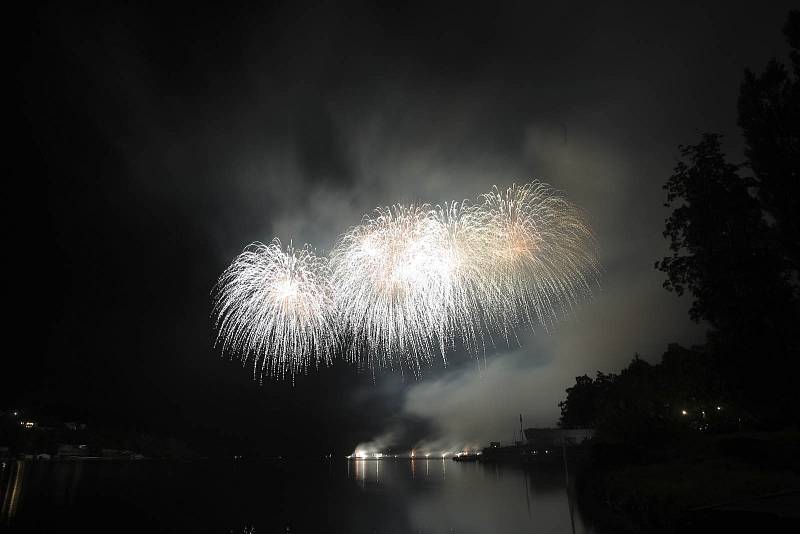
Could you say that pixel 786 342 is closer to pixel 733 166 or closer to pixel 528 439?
pixel 733 166

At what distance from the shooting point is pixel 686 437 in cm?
4934

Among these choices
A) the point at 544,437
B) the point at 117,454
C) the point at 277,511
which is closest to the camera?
the point at 277,511

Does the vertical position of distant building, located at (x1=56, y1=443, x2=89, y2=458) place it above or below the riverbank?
above

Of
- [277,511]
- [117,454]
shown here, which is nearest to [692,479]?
[277,511]

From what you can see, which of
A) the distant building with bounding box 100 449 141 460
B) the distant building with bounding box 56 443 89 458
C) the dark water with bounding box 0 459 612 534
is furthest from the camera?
the distant building with bounding box 100 449 141 460

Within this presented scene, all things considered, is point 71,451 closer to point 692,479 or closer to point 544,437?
point 544,437

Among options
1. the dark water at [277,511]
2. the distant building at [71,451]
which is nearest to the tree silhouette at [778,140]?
the dark water at [277,511]

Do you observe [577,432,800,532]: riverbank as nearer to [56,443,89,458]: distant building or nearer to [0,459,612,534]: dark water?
[0,459,612,534]: dark water

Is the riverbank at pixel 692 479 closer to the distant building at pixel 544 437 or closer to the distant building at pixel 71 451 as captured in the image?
the distant building at pixel 544 437

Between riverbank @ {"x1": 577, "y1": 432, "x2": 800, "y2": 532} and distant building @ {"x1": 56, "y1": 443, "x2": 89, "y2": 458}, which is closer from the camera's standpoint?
riverbank @ {"x1": 577, "y1": 432, "x2": 800, "y2": 532}

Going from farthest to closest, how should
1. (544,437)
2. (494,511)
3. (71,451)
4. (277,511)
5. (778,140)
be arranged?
(71,451), (544,437), (277,511), (494,511), (778,140)

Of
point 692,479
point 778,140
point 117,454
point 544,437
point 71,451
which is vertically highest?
point 778,140

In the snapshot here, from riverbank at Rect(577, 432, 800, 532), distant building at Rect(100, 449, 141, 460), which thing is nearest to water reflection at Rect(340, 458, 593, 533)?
riverbank at Rect(577, 432, 800, 532)

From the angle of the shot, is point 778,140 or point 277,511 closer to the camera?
point 778,140
